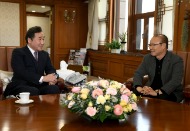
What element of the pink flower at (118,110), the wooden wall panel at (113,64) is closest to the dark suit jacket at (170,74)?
the pink flower at (118,110)

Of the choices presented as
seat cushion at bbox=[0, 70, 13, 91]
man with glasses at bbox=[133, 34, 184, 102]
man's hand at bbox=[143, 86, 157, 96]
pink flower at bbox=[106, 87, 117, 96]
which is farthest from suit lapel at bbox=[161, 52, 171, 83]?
→ seat cushion at bbox=[0, 70, 13, 91]

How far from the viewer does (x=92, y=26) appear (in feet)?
20.9

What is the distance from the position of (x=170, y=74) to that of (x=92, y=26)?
394 centimetres

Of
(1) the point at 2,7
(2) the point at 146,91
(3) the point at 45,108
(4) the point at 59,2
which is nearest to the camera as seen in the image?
(3) the point at 45,108

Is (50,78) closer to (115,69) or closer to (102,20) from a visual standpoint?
(115,69)

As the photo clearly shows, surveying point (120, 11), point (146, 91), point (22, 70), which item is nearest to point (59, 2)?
point (120, 11)

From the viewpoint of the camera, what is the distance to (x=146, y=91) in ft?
8.23

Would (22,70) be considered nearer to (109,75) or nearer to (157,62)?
(157,62)

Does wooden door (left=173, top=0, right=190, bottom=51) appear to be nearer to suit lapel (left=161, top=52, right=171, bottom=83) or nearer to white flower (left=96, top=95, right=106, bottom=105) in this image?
suit lapel (left=161, top=52, right=171, bottom=83)

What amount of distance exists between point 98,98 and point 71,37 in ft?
18.0

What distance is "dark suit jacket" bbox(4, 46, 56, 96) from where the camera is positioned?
106 inches

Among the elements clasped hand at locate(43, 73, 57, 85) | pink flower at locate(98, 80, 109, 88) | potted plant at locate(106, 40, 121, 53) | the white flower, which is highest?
potted plant at locate(106, 40, 121, 53)

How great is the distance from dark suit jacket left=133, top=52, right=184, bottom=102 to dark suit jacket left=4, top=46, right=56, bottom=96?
1.09m

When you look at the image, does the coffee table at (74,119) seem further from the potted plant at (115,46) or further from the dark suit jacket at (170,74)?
the potted plant at (115,46)
